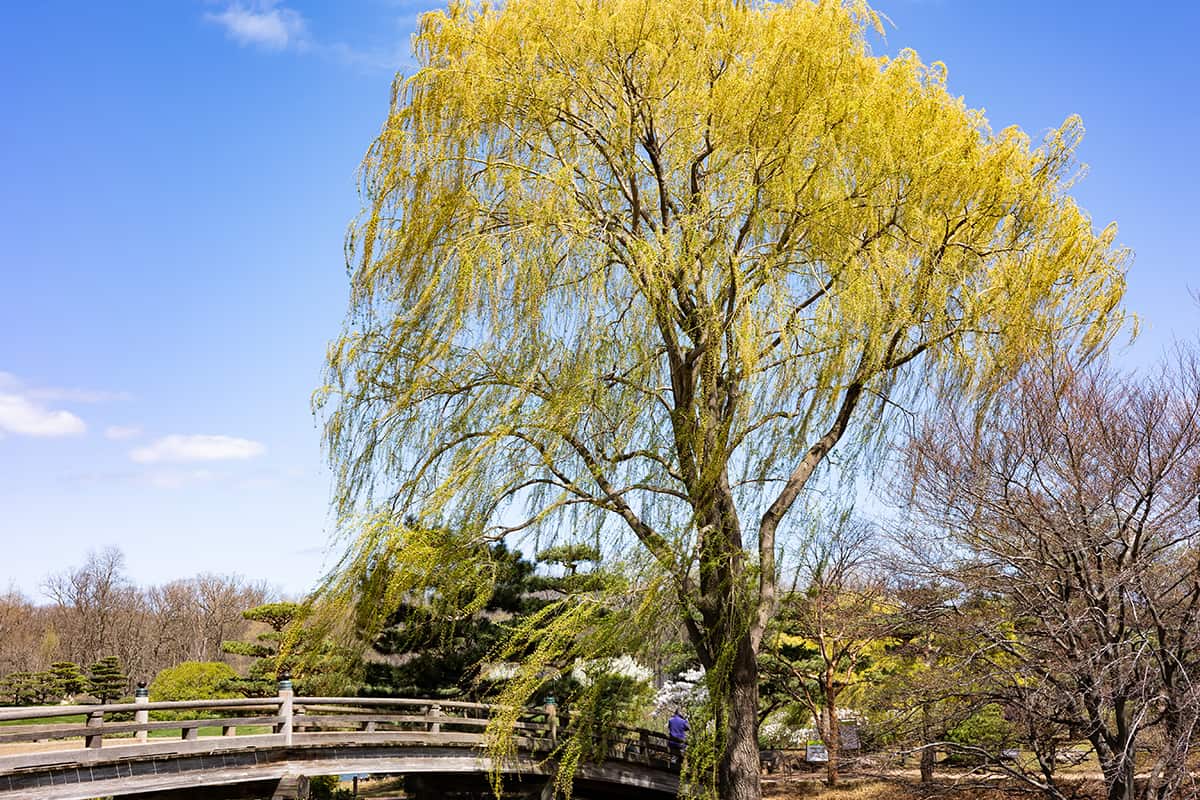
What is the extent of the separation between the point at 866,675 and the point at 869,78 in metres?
11.8

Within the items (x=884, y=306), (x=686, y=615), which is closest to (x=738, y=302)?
(x=884, y=306)

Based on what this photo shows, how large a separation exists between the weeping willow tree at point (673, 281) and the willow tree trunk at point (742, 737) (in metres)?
0.03

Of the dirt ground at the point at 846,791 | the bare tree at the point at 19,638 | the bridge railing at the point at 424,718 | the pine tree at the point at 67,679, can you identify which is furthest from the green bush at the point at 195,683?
the bare tree at the point at 19,638

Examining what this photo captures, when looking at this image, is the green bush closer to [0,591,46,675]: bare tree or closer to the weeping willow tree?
the weeping willow tree

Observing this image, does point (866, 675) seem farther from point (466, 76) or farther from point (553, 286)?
point (466, 76)

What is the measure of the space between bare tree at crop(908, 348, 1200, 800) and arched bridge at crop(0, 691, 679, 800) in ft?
16.6

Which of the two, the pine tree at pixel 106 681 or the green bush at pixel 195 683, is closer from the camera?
the green bush at pixel 195 683

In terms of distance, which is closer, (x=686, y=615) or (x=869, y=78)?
(x=686, y=615)

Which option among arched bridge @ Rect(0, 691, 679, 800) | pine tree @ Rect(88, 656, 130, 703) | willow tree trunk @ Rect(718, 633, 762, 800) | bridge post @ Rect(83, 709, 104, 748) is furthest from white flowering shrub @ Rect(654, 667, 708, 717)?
pine tree @ Rect(88, 656, 130, 703)

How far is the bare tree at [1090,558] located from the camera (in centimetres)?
870

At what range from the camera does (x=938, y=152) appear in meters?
10.2

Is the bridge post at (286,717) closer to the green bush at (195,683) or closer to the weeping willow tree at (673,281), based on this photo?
the weeping willow tree at (673,281)

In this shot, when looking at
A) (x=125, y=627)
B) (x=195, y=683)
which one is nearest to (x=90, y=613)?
(x=125, y=627)

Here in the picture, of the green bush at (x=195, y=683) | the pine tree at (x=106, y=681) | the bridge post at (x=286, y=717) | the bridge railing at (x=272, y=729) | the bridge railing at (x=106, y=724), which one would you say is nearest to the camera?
the bridge railing at (x=106, y=724)
